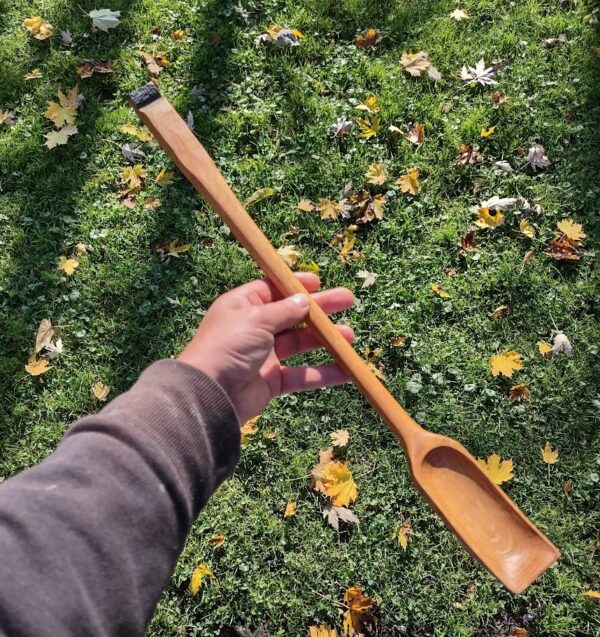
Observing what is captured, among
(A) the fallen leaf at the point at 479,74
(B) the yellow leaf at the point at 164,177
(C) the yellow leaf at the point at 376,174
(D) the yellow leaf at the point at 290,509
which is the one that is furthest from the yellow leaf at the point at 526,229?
(B) the yellow leaf at the point at 164,177

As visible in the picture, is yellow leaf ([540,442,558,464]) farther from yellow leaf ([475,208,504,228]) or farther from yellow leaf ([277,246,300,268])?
yellow leaf ([277,246,300,268])

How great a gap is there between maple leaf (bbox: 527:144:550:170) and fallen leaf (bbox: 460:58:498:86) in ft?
1.97

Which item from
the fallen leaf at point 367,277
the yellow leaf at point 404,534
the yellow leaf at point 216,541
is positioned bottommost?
the yellow leaf at point 404,534

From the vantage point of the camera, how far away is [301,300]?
219 centimetres

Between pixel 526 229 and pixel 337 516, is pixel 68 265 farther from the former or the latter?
pixel 526 229

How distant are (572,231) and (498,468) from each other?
1509 millimetres

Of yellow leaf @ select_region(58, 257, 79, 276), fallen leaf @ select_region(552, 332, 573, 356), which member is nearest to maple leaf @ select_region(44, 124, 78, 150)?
yellow leaf @ select_region(58, 257, 79, 276)

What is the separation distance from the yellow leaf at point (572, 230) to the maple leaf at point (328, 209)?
4.39ft

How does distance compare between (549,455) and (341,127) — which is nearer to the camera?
(549,455)

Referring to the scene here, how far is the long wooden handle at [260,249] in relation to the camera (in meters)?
2.17

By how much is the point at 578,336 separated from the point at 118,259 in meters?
2.74

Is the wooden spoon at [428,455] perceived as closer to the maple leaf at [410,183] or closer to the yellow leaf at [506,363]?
the yellow leaf at [506,363]

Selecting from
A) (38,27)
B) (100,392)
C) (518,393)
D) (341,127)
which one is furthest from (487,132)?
(38,27)

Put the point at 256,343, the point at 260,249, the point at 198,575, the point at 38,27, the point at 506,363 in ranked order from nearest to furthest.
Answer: the point at 256,343, the point at 260,249, the point at 198,575, the point at 506,363, the point at 38,27
